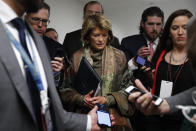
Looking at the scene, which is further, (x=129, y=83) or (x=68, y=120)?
(x=129, y=83)

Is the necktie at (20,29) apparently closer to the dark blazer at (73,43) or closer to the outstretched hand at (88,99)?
the outstretched hand at (88,99)

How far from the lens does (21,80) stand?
2.91 feet

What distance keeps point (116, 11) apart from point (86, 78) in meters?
4.80

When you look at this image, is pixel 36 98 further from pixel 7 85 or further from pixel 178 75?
pixel 178 75

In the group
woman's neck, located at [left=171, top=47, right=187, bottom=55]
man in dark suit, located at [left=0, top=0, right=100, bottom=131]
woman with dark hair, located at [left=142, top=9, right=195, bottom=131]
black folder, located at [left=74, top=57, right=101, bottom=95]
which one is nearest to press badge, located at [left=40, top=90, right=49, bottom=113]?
man in dark suit, located at [left=0, top=0, right=100, bottom=131]

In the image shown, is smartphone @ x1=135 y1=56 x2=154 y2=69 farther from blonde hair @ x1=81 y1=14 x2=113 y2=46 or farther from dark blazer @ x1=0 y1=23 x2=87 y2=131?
dark blazer @ x1=0 y1=23 x2=87 y2=131

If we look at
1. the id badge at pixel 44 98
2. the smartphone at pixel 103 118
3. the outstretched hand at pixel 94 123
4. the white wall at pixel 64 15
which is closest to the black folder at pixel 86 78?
the smartphone at pixel 103 118

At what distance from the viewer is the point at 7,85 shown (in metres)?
0.86

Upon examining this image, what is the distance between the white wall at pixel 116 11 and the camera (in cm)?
467

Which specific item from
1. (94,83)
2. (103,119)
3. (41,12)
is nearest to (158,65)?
(94,83)

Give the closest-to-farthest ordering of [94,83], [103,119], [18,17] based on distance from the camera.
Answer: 1. [18,17]
2. [103,119]
3. [94,83]

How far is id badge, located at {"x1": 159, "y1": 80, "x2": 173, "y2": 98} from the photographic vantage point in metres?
1.79

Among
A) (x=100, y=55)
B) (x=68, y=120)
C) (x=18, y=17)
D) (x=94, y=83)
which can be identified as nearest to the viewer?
(x=18, y=17)

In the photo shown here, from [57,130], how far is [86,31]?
1.22 metres
